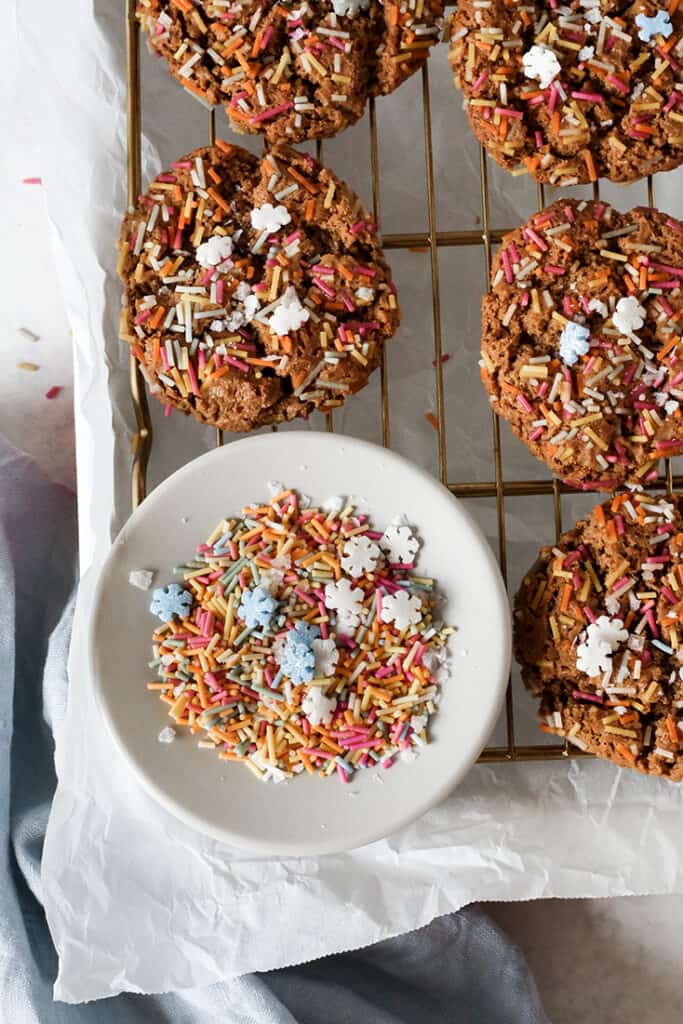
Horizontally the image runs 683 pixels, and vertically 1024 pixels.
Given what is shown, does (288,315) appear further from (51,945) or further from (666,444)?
(51,945)

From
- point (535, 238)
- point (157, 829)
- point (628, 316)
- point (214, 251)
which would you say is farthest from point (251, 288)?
point (157, 829)

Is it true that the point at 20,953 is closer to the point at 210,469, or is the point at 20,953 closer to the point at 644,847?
the point at 210,469

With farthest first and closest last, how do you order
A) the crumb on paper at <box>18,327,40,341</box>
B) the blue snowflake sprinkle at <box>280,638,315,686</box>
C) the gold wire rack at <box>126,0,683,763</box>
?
the crumb on paper at <box>18,327,40,341</box> → the gold wire rack at <box>126,0,683,763</box> → the blue snowflake sprinkle at <box>280,638,315,686</box>

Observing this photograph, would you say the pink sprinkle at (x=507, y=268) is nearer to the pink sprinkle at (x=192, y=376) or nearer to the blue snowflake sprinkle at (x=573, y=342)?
the blue snowflake sprinkle at (x=573, y=342)

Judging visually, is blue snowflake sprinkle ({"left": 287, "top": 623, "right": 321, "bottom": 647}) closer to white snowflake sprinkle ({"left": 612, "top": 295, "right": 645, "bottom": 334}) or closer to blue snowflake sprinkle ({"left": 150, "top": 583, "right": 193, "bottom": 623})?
blue snowflake sprinkle ({"left": 150, "top": 583, "right": 193, "bottom": 623})

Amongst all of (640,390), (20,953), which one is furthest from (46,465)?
(640,390)

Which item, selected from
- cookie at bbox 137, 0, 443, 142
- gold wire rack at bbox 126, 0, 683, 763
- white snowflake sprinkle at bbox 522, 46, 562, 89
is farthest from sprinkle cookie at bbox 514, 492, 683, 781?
cookie at bbox 137, 0, 443, 142

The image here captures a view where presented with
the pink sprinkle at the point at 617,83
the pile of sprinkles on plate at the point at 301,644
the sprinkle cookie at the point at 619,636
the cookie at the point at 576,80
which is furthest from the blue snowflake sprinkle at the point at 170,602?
the pink sprinkle at the point at 617,83
